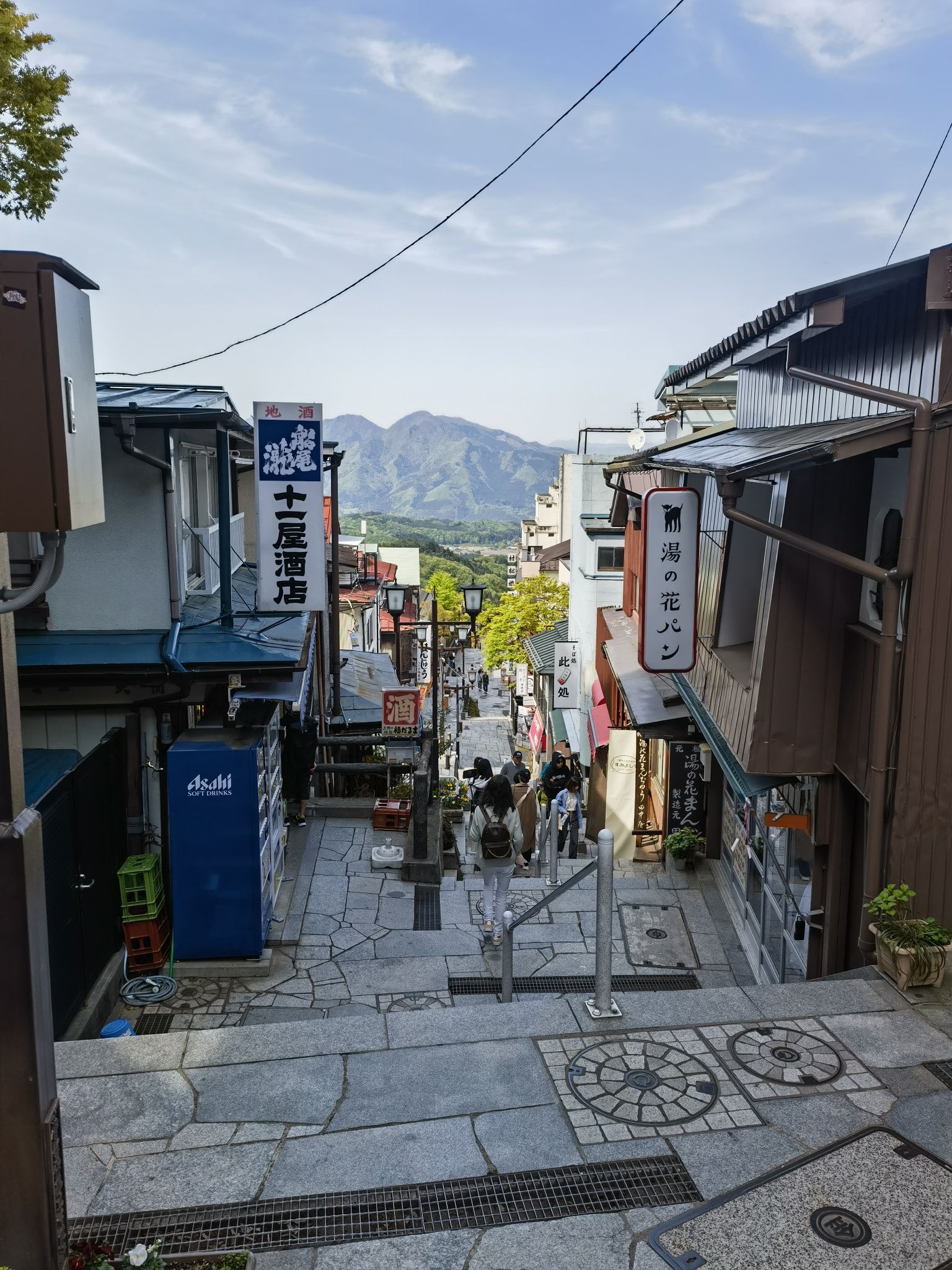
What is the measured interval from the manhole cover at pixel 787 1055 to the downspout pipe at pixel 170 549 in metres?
7.38

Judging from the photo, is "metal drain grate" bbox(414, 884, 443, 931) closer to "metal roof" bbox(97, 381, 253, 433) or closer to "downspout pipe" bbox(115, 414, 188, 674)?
"downspout pipe" bbox(115, 414, 188, 674)

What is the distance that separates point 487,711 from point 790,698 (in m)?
69.6

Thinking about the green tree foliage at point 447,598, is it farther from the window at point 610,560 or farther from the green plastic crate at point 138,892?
the green plastic crate at point 138,892

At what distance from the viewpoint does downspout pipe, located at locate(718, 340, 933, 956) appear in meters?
7.12

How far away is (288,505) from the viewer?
12.6 metres

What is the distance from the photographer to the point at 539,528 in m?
85.8

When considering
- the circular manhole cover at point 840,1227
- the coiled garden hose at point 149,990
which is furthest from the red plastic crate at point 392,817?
the circular manhole cover at point 840,1227

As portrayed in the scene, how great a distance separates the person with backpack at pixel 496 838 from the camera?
1082cm

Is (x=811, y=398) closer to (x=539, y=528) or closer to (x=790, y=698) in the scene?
(x=790, y=698)

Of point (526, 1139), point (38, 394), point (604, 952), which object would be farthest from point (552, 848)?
point (38, 394)

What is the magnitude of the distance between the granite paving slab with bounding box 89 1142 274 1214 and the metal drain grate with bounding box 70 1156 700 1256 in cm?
8

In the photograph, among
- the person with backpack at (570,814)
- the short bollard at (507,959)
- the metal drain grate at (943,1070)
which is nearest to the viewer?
the metal drain grate at (943,1070)

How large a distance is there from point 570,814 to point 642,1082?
11.6 meters

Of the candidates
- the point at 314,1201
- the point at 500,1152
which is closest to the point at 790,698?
the point at 500,1152
